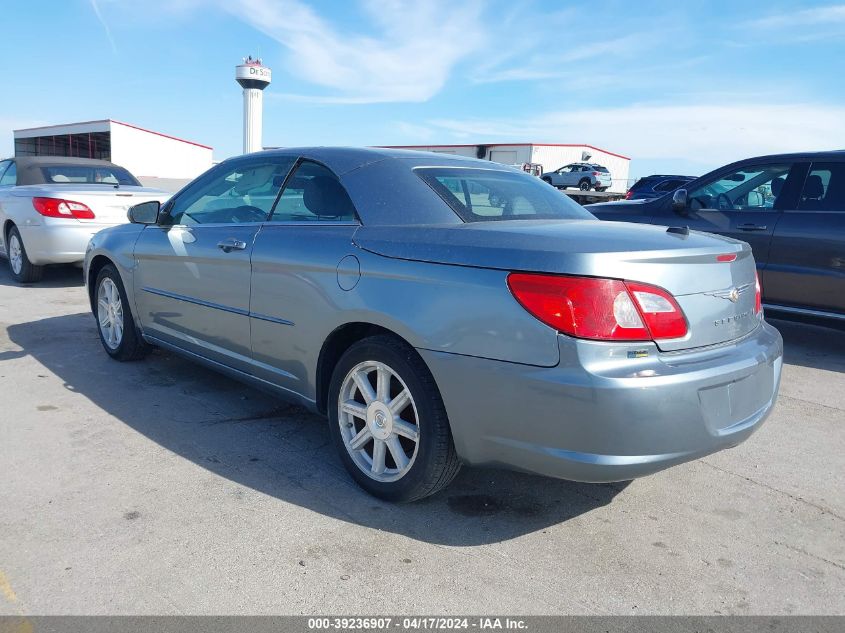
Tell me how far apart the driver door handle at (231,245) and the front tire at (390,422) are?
99 centimetres

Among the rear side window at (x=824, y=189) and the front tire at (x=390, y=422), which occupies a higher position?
the rear side window at (x=824, y=189)

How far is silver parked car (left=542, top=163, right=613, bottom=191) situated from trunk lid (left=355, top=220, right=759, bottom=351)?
109ft

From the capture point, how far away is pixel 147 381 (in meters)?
4.61

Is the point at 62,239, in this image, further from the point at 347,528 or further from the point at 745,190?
the point at 745,190

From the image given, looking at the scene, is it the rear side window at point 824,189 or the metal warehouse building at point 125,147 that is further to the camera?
the metal warehouse building at point 125,147

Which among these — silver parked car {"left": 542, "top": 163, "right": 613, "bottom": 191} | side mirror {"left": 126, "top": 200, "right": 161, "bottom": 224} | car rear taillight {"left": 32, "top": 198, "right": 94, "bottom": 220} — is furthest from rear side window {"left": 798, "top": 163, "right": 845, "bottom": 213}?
silver parked car {"left": 542, "top": 163, "right": 613, "bottom": 191}

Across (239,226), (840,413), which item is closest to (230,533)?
(239,226)

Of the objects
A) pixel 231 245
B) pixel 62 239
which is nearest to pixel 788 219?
pixel 231 245

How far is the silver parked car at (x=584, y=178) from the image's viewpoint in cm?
3541

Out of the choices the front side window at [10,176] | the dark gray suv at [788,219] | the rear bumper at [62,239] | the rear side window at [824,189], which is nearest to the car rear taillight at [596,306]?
the dark gray suv at [788,219]

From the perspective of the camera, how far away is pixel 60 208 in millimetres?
7492

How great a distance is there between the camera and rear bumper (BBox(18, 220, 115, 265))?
7.48m

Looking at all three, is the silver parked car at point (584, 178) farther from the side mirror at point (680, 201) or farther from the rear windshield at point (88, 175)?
the side mirror at point (680, 201)

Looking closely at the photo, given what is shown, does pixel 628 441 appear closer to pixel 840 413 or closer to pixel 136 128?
pixel 840 413
